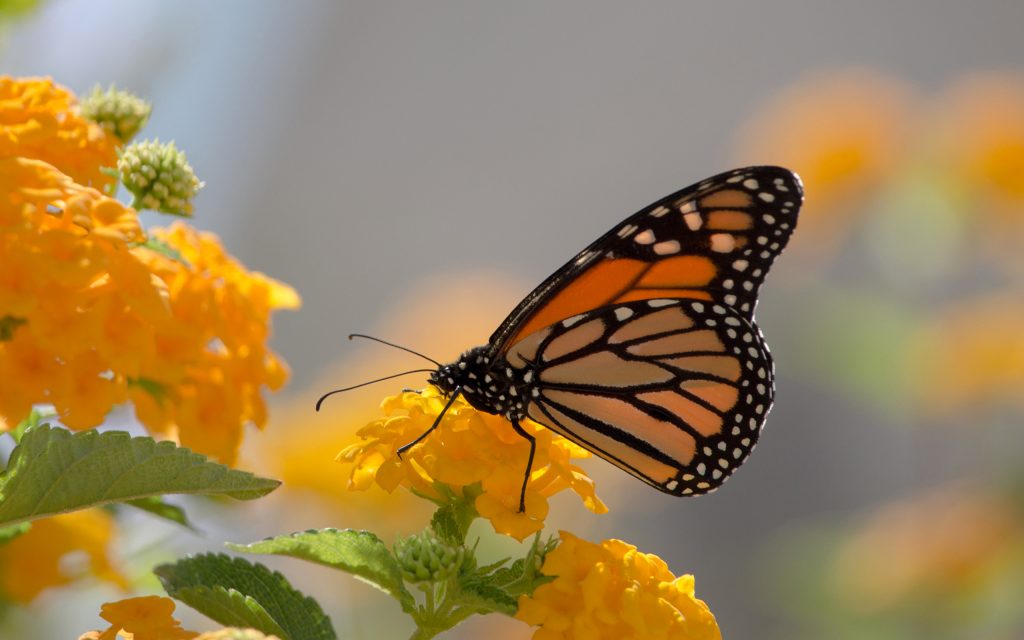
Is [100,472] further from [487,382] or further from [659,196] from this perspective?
[659,196]

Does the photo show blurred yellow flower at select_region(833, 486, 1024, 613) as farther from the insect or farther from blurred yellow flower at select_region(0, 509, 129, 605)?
blurred yellow flower at select_region(0, 509, 129, 605)

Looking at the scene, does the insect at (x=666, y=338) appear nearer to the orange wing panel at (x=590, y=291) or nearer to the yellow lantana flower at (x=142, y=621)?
the orange wing panel at (x=590, y=291)

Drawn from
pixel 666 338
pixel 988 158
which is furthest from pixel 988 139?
pixel 666 338

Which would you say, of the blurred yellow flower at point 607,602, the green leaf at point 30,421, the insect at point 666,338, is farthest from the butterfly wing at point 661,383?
the green leaf at point 30,421

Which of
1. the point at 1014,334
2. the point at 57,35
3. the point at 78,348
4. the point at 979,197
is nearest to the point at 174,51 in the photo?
the point at 57,35

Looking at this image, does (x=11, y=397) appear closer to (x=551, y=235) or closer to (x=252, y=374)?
(x=252, y=374)

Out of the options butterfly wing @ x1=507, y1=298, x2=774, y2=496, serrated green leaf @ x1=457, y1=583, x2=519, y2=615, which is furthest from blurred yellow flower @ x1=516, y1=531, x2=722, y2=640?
butterfly wing @ x1=507, y1=298, x2=774, y2=496
